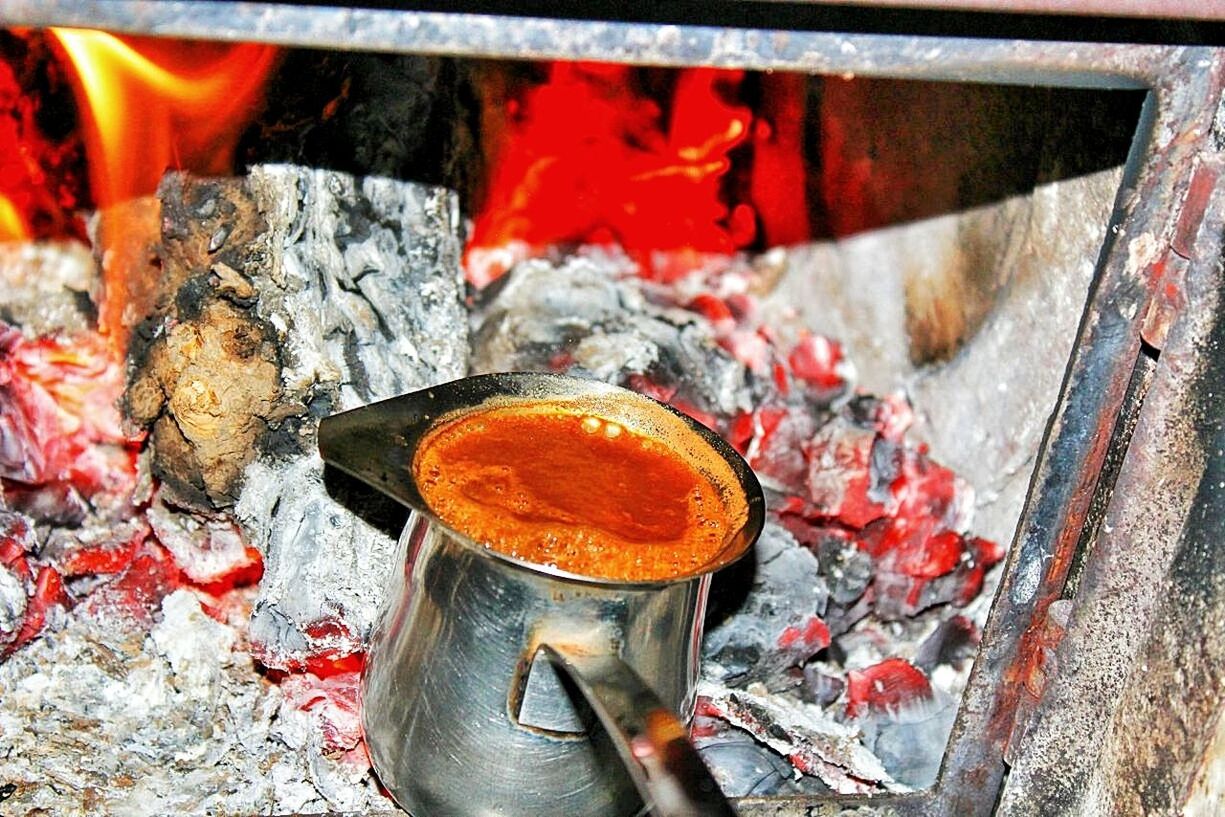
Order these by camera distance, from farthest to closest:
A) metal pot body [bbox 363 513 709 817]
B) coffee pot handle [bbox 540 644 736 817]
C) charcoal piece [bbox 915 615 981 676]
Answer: charcoal piece [bbox 915 615 981 676] < metal pot body [bbox 363 513 709 817] < coffee pot handle [bbox 540 644 736 817]

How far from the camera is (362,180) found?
2.18 meters

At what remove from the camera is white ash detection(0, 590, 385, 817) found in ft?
5.90

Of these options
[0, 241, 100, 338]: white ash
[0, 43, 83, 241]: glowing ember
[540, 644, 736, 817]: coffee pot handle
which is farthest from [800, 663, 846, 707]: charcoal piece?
[0, 43, 83, 241]: glowing ember

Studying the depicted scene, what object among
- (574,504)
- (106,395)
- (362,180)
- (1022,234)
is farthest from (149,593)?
(1022,234)

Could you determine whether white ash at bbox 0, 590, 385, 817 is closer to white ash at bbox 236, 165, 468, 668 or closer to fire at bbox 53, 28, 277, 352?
white ash at bbox 236, 165, 468, 668

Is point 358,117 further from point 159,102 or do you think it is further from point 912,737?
point 912,737

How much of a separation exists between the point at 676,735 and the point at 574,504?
0.42 meters

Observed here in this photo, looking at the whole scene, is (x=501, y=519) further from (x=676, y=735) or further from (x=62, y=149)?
(x=62, y=149)

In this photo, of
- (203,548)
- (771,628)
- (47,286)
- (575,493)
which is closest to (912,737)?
(771,628)

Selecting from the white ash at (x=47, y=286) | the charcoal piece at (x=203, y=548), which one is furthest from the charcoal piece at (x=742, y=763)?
the white ash at (x=47, y=286)

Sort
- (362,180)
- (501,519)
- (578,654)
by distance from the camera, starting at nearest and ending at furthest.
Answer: (578,654)
(501,519)
(362,180)

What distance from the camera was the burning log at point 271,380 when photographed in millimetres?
1870

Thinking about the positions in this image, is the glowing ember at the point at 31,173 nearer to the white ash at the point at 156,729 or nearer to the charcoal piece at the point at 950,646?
the white ash at the point at 156,729

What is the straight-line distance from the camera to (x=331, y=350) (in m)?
1.99
